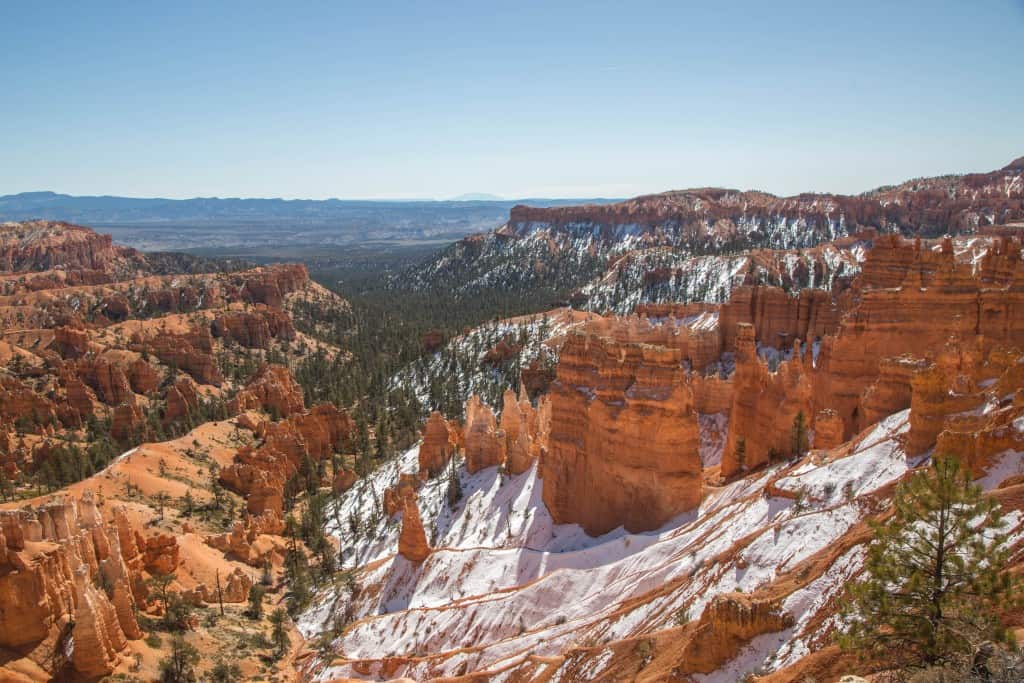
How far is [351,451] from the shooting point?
2670 inches

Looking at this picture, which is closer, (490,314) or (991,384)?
(991,384)

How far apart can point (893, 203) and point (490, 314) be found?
307 feet

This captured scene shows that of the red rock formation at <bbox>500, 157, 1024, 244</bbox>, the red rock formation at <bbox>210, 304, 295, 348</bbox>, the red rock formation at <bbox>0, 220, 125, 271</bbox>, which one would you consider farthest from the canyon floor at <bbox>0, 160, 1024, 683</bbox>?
the red rock formation at <bbox>0, 220, 125, 271</bbox>

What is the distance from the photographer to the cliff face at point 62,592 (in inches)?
899

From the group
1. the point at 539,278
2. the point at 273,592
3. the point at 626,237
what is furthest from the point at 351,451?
the point at 626,237

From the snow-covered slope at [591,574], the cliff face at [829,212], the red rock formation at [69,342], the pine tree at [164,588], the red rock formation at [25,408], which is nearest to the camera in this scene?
the snow-covered slope at [591,574]

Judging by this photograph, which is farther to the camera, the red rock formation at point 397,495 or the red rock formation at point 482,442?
the red rock formation at point 397,495

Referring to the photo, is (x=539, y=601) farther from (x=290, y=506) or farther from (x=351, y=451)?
(x=351, y=451)

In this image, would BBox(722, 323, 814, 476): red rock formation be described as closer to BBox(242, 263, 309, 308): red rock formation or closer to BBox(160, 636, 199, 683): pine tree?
BBox(160, 636, 199, 683): pine tree

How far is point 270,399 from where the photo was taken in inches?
2972

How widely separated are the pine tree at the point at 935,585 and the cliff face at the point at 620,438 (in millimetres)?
18998

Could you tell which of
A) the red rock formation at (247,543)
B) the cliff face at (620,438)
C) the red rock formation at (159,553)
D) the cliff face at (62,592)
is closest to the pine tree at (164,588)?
the red rock formation at (159,553)

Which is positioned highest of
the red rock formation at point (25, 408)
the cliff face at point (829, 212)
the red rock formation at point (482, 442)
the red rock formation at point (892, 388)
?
the cliff face at point (829, 212)

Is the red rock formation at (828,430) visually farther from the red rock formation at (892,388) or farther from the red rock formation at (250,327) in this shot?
the red rock formation at (250,327)
